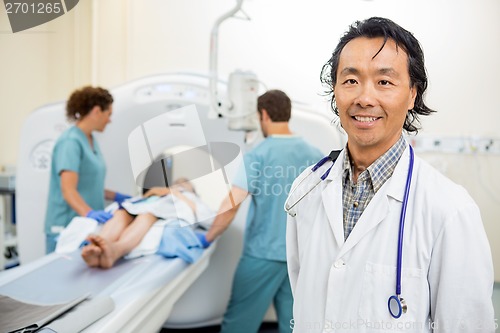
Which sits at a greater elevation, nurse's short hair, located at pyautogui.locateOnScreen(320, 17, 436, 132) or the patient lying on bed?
nurse's short hair, located at pyautogui.locateOnScreen(320, 17, 436, 132)

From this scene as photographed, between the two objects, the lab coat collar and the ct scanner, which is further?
the ct scanner

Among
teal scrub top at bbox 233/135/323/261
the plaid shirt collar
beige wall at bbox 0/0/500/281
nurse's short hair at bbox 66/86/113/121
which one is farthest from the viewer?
nurse's short hair at bbox 66/86/113/121

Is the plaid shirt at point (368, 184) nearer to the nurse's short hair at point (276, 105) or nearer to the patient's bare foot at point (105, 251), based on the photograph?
the nurse's short hair at point (276, 105)

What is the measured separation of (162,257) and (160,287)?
28cm

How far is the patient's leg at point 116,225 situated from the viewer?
1798 millimetres

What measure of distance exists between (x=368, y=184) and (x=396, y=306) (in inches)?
8.7

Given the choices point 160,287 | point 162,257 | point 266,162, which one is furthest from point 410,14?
point 162,257

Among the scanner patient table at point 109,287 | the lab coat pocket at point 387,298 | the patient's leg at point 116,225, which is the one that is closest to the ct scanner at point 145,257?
the scanner patient table at point 109,287

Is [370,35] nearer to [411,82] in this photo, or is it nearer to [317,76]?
[411,82]

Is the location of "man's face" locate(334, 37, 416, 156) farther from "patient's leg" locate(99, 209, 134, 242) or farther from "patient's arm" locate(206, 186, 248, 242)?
"patient's leg" locate(99, 209, 134, 242)

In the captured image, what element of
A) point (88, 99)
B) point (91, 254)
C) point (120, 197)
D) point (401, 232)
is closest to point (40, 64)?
point (88, 99)

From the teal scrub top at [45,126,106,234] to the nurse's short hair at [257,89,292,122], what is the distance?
88 centimetres

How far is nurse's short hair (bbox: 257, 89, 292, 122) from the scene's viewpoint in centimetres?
142

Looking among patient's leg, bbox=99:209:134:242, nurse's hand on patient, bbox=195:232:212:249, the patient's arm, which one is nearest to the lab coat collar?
the patient's arm
